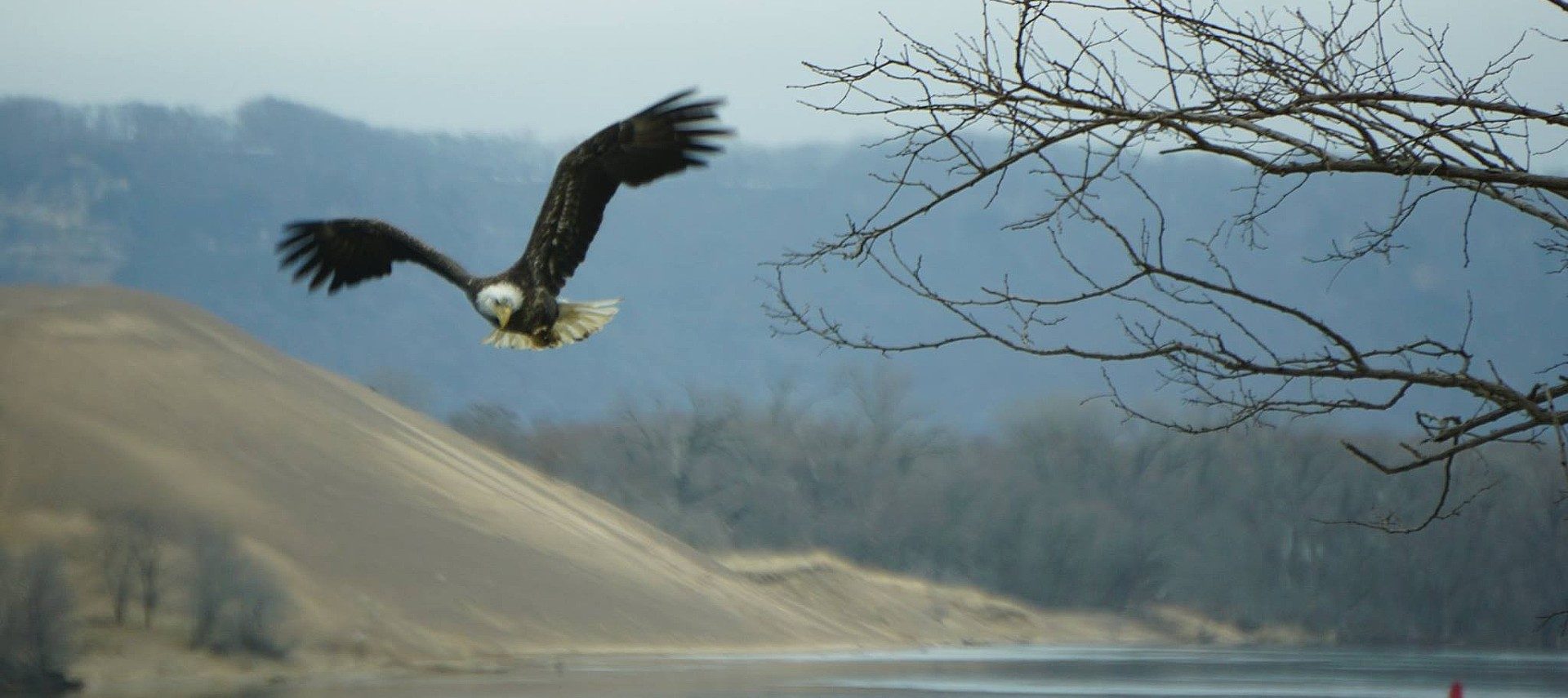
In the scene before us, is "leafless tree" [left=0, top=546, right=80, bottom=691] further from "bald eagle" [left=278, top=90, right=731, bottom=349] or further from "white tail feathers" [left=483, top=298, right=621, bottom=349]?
"white tail feathers" [left=483, top=298, right=621, bottom=349]

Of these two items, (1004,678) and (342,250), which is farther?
(1004,678)

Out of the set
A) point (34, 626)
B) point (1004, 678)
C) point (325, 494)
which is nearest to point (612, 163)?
point (34, 626)

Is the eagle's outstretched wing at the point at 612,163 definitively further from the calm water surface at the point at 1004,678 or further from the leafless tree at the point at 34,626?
the leafless tree at the point at 34,626

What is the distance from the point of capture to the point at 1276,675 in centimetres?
2064

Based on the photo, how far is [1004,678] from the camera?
754 inches

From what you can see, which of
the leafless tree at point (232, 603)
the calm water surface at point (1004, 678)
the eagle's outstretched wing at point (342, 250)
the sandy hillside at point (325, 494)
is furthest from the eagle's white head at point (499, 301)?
the sandy hillside at point (325, 494)

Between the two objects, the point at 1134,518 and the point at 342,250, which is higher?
the point at 1134,518

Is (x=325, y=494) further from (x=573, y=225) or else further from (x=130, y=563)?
(x=573, y=225)

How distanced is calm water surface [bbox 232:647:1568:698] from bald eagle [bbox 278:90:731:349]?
5600 millimetres

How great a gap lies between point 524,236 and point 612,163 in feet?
334

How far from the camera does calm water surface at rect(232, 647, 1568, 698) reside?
603 inches

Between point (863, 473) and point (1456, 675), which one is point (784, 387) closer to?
point (863, 473)

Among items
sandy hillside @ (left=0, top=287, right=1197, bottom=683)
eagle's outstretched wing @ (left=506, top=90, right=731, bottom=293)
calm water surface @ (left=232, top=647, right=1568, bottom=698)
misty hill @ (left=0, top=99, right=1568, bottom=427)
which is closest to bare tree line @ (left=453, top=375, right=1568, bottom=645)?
calm water surface @ (left=232, top=647, right=1568, bottom=698)

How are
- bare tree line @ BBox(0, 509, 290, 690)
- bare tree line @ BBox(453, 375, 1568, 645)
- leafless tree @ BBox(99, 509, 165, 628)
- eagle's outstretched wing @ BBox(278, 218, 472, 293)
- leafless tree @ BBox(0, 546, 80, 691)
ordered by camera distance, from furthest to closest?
1. bare tree line @ BBox(453, 375, 1568, 645)
2. leafless tree @ BBox(99, 509, 165, 628)
3. bare tree line @ BBox(0, 509, 290, 690)
4. leafless tree @ BBox(0, 546, 80, 691)
5. eagle's outstretched wing @ BBox(278, 218, 472, 293)
